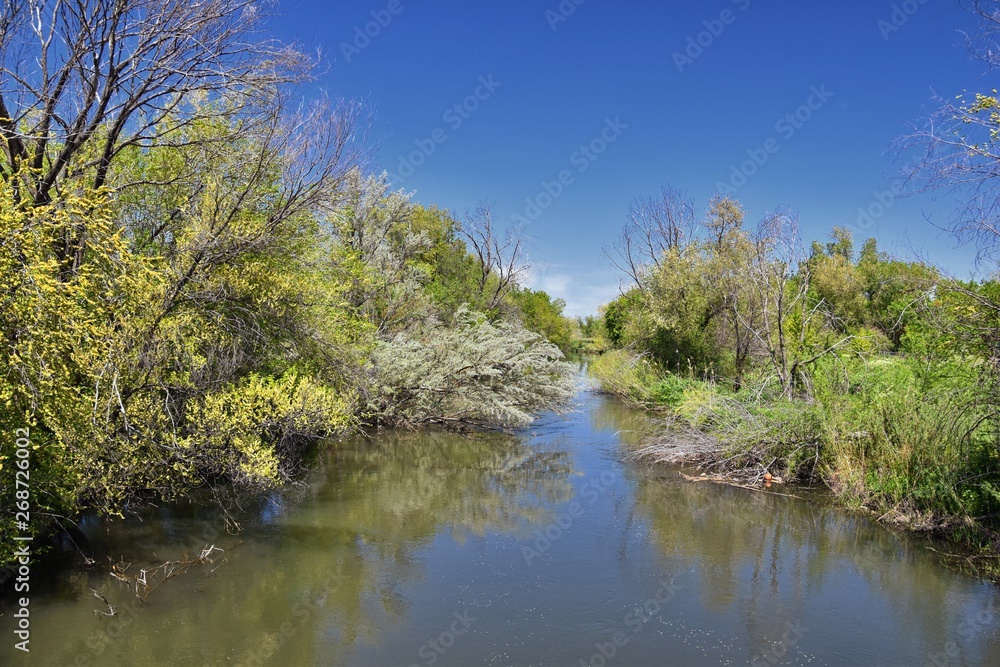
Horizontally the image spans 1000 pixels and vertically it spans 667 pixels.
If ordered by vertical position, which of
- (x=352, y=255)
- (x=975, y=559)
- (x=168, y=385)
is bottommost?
(x=975, y=559)

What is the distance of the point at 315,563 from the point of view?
8680mm

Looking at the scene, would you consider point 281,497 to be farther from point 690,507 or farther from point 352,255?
point 690,507

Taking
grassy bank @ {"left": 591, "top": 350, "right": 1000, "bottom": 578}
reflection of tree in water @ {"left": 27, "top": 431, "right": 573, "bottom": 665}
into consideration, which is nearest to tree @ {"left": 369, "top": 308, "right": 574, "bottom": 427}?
reflection of tree in water @ {"left": 27, "top": 431, "right": 573, "bottom": 665}

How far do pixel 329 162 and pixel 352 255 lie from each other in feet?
15.8

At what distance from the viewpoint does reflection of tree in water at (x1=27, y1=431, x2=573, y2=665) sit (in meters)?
6.54

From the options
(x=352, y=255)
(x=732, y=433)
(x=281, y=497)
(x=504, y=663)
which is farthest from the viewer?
(x=352, y=255)

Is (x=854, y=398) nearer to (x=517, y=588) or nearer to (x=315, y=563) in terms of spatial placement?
(x=517, y=588)

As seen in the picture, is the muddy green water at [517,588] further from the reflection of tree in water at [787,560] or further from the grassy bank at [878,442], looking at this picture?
the grassy bank at [878,442]

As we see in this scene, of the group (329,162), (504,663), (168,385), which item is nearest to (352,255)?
(329,162)

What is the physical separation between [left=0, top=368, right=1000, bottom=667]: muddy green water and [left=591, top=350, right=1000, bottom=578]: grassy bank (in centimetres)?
63

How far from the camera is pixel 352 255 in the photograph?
1480cm

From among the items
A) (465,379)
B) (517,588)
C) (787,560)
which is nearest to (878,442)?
(787,560)

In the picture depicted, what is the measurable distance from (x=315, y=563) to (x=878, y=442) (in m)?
9.71

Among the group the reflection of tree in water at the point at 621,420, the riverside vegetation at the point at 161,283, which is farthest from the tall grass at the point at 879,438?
the riverside vegetation at the point at 161,283
